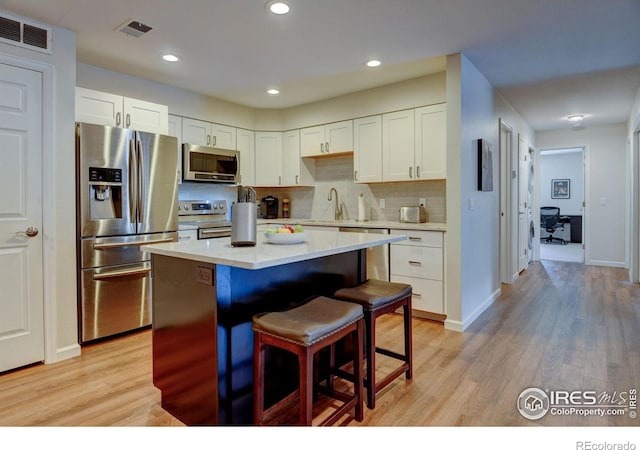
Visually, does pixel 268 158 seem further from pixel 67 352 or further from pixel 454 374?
pixel 454 374

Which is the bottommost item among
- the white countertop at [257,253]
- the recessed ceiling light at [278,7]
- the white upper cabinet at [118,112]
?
the white countertop at [257,253]

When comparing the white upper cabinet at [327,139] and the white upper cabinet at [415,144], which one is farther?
the white upper cabinet at [327,139]

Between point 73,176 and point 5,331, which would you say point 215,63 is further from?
point 5,331

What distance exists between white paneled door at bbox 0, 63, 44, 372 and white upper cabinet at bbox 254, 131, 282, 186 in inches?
107

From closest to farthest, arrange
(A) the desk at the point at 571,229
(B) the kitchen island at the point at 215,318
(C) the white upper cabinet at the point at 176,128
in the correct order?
1. (B) the kitchen island at the point at 215,318
2. (C) the white upper cabinet at the point at 176,128
3. (A) the desk at the point at 571,229

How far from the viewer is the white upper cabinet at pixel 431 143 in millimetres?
3740

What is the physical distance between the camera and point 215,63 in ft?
11.2

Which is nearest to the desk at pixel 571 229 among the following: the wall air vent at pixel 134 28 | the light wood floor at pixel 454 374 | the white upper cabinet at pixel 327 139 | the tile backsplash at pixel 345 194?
the light wood floor at pixel 454 374

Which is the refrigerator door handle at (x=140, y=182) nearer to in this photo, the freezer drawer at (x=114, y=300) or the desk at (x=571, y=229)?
the freezer drawer at (x=114, y=300)

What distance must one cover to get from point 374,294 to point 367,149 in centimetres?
255

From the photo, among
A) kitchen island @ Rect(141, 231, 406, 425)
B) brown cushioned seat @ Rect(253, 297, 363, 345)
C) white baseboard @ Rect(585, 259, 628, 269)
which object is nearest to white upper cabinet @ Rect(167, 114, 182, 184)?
kitchen island @ Rect(141, 231, 406, 425)

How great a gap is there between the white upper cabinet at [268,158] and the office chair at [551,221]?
8222 millimetres

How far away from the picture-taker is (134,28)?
271cm

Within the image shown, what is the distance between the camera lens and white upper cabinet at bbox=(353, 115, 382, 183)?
4.21 metres
